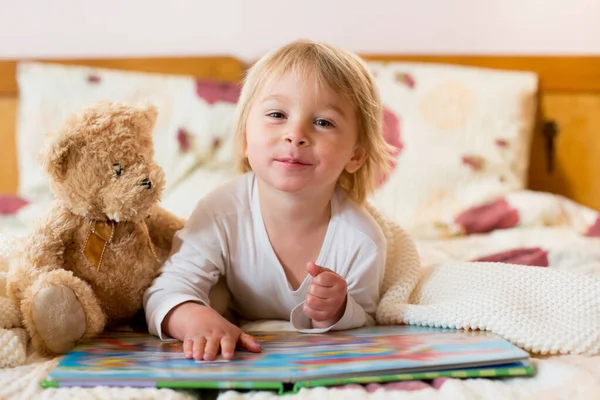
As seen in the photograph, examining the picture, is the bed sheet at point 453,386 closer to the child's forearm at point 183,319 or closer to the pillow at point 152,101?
the child's forearm at point 183,319

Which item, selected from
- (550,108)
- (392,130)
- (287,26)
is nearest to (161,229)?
(392,130)

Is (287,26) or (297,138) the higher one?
(287,26)

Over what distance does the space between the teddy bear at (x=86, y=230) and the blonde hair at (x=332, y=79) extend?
0.65 ft

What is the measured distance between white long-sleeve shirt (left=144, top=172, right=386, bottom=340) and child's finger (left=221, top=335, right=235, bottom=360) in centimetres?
17

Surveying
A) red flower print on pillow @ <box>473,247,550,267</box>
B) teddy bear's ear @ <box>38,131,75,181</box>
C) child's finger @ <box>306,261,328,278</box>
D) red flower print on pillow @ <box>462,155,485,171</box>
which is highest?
teddy bear's ear @ <box>38,131,75,181</box>

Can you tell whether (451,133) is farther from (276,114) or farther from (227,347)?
(227,347)

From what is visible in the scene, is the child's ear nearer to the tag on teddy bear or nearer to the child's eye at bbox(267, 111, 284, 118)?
the child's eye at bbox(267, 111, 284, 118)

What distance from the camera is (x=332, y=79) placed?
3.20 ft

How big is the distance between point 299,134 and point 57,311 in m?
0.40

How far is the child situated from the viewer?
0.94m

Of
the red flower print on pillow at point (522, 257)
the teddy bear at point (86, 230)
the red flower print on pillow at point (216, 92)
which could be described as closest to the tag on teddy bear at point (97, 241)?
the teddy bear at point (86, 230)

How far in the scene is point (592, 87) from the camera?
2.07 metres

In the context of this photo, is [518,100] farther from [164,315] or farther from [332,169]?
[164,315]

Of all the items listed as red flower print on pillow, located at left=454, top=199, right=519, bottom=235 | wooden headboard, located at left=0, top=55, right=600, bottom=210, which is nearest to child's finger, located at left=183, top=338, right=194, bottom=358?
red flower print on pillow, located at left=454, top=199, right=519, bottom=235
